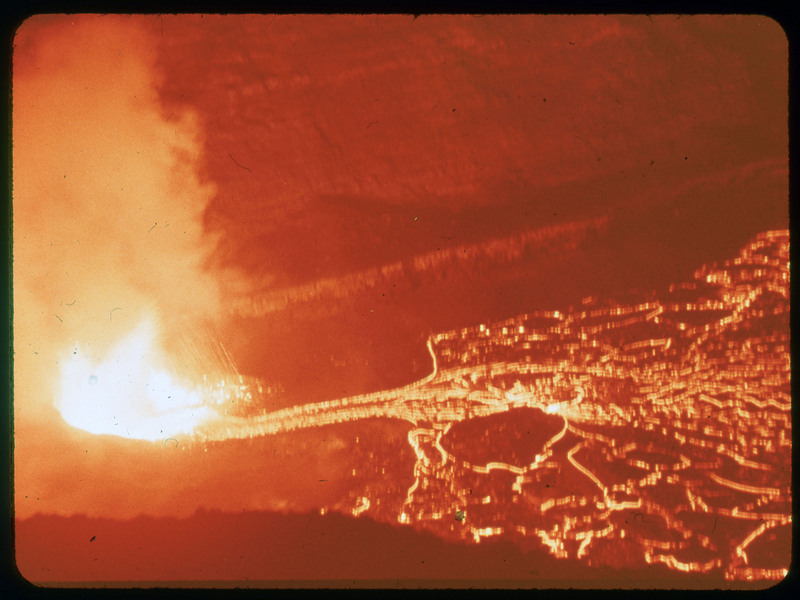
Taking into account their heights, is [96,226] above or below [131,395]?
above

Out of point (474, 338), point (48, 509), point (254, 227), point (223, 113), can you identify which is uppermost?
point (223, 113)

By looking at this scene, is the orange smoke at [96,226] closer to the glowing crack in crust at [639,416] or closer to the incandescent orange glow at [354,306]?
the incandescent orange glow at [354,306]

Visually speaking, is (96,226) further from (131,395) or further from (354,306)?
(354,306)

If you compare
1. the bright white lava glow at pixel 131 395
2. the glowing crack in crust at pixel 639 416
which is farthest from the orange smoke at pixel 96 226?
the glowing crack in crust at pixel 639 416

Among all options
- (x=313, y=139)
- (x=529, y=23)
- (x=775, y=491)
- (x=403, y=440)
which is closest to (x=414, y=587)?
(x=403, y=440)

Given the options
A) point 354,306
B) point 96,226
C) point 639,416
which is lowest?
point 639,416

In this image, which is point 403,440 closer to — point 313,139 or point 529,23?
point 313,139

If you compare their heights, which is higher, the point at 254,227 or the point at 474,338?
the point at 254,227

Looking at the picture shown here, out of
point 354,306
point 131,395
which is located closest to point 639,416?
point 354,306
